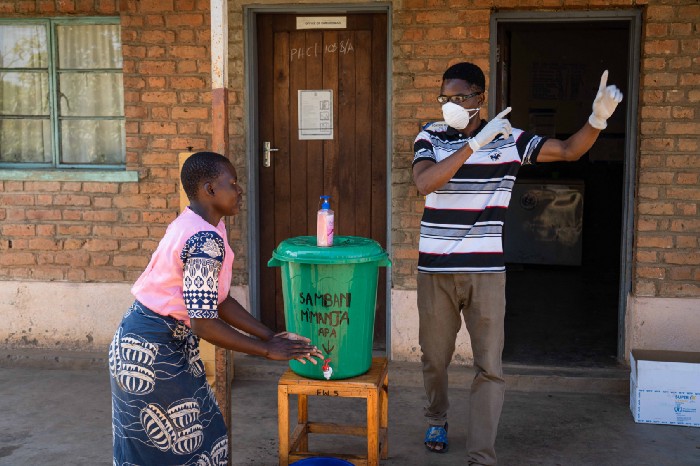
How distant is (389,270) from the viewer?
5.71 metres

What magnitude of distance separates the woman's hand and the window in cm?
341

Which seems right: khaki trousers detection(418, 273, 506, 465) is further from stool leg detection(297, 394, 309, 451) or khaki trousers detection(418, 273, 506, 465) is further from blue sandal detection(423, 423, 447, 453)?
stool leg detection(297, 394, 309, 451)

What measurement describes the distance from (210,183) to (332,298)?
86 cm

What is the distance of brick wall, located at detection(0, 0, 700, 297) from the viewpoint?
17.2ft

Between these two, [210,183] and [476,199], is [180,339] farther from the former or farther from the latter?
[476,199]

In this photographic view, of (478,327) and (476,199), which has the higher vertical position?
(476,199)

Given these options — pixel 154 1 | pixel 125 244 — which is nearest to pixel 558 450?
pixel 125 244

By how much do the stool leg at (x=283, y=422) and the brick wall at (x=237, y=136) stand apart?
2.14 meters

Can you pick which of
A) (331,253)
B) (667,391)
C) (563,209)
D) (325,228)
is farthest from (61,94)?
(563,209)

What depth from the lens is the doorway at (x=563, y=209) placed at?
252 inches

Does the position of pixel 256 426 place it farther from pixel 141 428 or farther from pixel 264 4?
pixel 264 4

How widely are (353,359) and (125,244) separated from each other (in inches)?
113

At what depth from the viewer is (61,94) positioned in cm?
604

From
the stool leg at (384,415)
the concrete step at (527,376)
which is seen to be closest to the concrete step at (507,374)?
the concrete step at (527,376)
